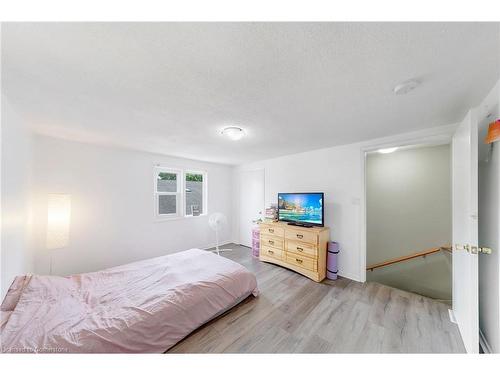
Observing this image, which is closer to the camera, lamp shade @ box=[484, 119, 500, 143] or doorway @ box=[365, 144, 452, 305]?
lamp shade @ box=[484, 119, 500, 143]

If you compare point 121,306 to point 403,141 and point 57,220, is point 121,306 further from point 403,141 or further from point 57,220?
point 403,141

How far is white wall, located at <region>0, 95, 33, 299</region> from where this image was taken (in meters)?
1.47

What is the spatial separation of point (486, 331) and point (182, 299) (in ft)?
8.80

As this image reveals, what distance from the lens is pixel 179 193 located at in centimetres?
388

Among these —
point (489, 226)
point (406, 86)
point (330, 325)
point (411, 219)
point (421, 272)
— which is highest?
point (406, 86)

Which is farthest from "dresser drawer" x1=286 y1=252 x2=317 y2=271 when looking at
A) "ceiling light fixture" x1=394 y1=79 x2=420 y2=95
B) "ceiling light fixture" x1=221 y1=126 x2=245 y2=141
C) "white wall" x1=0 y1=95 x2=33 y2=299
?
"white wall" x1=0 y1=95 x2=33 y2=299

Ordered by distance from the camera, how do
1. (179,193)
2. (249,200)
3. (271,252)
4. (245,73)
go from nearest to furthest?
(245,73) → (271,252) → (179,193) → (249,200)

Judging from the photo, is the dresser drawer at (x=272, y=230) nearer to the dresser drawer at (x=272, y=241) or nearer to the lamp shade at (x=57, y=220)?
the dresser drawer at (x=272, y=241)

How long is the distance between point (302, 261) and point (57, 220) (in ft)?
11.6

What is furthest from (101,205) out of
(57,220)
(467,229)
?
(467,229)

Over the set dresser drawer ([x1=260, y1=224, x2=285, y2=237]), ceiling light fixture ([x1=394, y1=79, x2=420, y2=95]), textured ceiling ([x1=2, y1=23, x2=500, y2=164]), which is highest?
textured ceiling ([x1=2, y1=23, x2=500, y2=164])

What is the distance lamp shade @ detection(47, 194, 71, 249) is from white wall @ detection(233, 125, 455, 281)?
11.8 feet

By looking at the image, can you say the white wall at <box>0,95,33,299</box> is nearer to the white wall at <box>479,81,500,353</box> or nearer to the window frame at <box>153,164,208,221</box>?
the window frame at <box>153,164,208,221</box>
